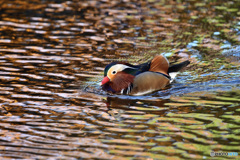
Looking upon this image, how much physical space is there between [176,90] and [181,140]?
10.7 ft

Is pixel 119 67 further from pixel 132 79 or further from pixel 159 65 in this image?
pixel 159 65

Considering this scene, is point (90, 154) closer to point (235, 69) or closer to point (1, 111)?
point (1, 111)

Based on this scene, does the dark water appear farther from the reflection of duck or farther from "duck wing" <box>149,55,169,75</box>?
"duck wing" <box>149,55,169,75</box>

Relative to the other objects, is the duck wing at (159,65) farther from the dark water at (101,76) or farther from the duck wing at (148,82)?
the dark water at (101,76)

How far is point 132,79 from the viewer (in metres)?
11.3

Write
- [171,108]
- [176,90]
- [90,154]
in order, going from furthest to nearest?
[176,90], [171,108], [90,154]

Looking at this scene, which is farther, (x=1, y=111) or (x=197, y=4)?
(x=197, y=4)

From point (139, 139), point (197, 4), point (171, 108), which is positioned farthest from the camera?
point (197, 4)

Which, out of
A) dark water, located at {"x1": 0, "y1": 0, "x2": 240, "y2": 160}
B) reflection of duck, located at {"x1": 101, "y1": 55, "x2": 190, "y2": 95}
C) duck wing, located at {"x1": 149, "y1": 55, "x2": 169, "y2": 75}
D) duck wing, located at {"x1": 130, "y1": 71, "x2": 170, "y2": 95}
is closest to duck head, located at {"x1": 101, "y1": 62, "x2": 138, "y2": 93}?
reflection of duck, located at {"x1": 101, "y1": 55, "x2": 190, "y2": 95}

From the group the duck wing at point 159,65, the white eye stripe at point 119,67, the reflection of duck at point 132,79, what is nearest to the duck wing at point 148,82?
the reflection of duck at point 132,79

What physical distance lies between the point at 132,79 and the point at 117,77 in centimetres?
36

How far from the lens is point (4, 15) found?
19.3 metres

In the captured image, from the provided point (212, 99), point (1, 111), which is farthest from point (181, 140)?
point (1, 111)

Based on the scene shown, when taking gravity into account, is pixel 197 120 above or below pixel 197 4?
below
